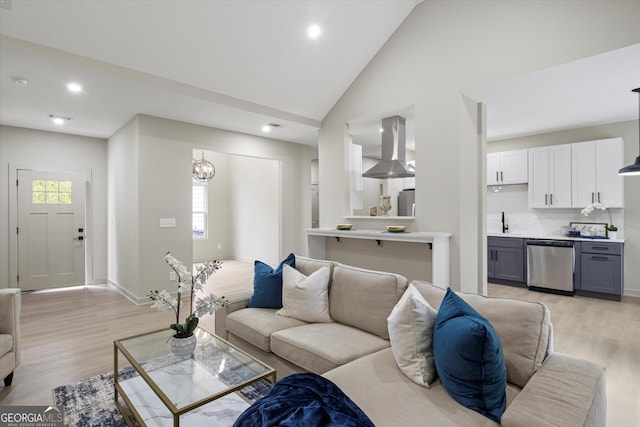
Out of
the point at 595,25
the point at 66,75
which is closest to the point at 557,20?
the point at 595,25

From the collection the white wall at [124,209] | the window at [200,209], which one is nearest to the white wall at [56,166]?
the white wall at [124,209]

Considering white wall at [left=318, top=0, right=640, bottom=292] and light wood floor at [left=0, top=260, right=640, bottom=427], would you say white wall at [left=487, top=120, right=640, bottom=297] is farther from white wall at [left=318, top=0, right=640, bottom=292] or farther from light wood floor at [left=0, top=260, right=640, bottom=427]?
white wall at [left=318, top=0, right=640, bottom=292]

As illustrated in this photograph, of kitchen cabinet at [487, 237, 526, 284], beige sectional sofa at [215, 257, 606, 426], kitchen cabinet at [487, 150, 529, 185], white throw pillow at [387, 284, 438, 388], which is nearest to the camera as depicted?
beige sectional sofa at [215, 257, 606, 426]

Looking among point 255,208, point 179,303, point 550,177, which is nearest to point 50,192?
point 255,208

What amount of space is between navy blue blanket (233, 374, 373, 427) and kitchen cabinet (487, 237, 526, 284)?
557cm

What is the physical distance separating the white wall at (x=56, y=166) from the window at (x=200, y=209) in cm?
278

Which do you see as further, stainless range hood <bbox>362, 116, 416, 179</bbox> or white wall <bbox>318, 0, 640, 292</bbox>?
stainless range hood <bbox>362, 116, 416, 179</bbox>

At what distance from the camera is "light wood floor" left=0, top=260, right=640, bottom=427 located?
97.3 inches

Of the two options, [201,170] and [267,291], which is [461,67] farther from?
[201,170]

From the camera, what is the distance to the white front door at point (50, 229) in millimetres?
5340

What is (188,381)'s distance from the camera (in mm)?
1849

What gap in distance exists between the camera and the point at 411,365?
65.4 inches

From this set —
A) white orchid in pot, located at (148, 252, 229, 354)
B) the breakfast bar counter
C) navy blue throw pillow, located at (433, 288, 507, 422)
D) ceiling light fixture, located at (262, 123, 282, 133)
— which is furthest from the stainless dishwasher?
white orchid in pot, located at (148, 252, 229, 354)

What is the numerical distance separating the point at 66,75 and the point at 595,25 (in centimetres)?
491
